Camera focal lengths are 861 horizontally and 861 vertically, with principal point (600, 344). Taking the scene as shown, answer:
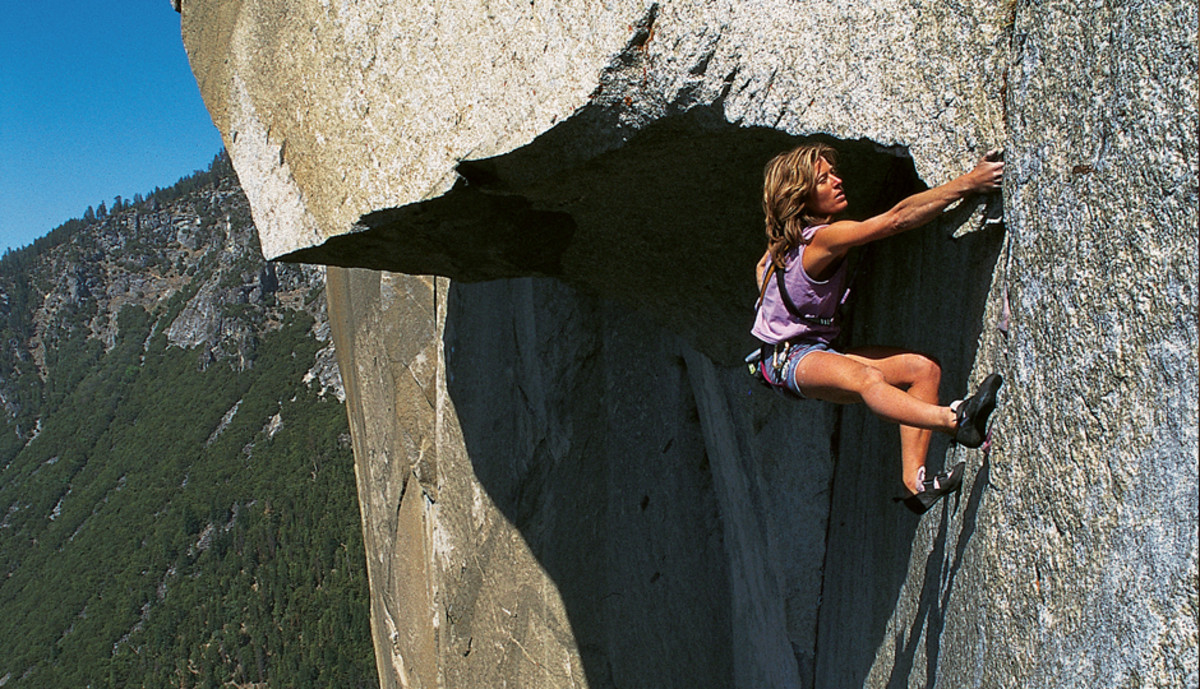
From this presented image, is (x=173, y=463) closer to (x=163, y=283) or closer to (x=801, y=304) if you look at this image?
(x=163, y=283)

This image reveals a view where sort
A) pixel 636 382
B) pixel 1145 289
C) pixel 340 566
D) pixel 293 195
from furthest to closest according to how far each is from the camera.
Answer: pixel 340 566, pixel 636 382, pixel 293 195, pixel 1145 289

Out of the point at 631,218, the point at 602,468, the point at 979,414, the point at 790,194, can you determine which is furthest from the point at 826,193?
the point at 602,468

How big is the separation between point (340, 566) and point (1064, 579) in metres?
71.2

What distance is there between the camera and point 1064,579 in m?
1.96

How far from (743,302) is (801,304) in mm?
1450

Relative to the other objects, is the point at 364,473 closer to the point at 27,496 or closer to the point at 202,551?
the point at 202,551

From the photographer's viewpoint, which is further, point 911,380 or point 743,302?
point 743,302

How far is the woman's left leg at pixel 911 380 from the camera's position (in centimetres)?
266

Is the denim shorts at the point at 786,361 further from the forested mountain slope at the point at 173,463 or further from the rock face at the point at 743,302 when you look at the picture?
the forested mountain slope at the point at 173,463

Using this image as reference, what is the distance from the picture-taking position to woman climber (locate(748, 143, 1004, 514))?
2436 millimetres

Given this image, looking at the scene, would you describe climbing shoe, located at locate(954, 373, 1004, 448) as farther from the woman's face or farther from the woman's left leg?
the woman's face

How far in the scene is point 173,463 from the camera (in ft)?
300

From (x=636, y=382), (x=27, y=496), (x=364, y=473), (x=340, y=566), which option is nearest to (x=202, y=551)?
(x=340, y=566)

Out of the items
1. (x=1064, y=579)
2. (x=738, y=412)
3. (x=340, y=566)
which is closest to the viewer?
(x=1064, y=579)
